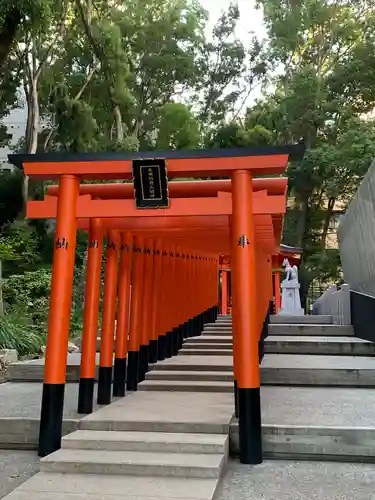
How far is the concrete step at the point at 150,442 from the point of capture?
402 centimetres

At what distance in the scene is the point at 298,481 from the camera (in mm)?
3748

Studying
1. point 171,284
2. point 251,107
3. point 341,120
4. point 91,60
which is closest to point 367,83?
point 341,120

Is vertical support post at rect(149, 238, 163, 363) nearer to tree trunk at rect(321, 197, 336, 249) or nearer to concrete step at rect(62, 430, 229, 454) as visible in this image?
concrete step at rect(62, 430, 229, 454)

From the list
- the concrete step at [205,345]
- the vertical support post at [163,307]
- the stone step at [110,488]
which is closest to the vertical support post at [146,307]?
the vertical support post at [163,307]

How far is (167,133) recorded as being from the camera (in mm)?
18719

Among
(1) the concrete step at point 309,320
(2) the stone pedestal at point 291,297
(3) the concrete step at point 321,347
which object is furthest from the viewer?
(2) the stone pedestal at point 291,297

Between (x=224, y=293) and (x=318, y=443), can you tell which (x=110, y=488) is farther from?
(x=224, y=293)

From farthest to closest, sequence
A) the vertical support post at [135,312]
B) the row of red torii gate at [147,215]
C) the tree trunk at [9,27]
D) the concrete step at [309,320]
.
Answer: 1. the concrete step at [309,320]
2. the tree trunk at [9,27]
3. the vertical support post at [135,312]
4. the row of red torii gate at [147,215]

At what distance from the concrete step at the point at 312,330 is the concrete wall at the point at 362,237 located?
0.86m

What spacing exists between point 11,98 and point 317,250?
14.3m

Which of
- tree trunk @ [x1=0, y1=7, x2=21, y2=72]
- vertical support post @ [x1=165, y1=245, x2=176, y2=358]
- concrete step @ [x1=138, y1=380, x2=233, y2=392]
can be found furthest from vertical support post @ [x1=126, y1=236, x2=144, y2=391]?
tree trunk @ [x1=0, y1=7, x2=21, y2=72]

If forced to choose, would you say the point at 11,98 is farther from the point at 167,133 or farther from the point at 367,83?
the point at 367,83

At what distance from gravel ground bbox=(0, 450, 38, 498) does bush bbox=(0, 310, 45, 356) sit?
434 centimetres

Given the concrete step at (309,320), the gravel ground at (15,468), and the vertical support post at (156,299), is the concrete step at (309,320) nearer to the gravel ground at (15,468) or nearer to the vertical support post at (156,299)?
the vertical support post at (156,299)
